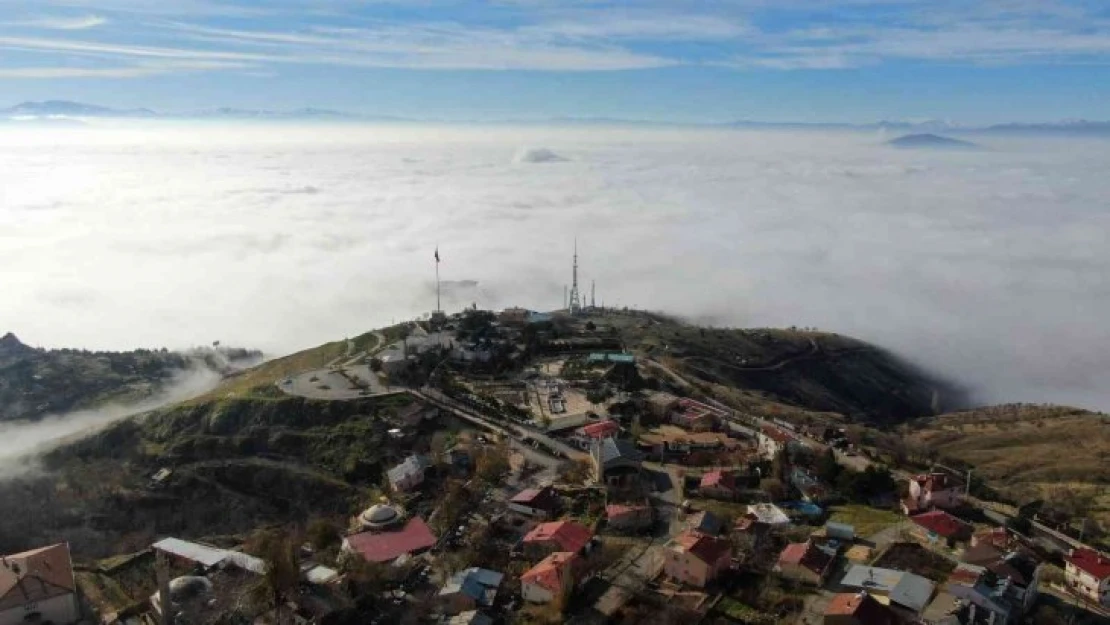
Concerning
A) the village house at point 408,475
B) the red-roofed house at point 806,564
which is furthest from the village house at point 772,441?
the village house at point 408,475

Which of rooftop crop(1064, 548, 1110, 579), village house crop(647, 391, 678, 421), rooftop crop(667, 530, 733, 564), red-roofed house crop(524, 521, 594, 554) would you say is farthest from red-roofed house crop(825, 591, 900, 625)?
village house crop(647, 391, 678, 421)

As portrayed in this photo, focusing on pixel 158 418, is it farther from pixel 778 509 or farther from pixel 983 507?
pixel 983 507

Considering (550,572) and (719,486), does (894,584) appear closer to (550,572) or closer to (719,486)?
(719,486)

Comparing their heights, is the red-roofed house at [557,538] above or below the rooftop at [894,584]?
below

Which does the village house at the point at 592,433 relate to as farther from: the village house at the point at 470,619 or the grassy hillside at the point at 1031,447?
the grassy hillside at the point at 1031,447

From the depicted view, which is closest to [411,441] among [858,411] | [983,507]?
[983,507]
